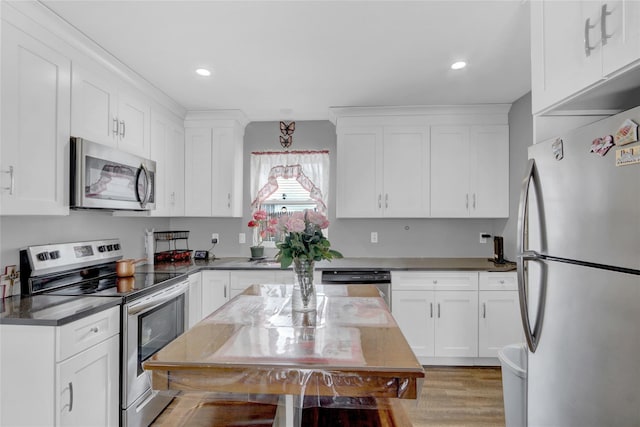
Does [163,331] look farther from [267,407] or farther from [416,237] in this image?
[416,237]

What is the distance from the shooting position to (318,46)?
2213mm

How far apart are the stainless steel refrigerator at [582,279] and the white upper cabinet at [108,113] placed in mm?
2512

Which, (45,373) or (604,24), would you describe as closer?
(604,24)

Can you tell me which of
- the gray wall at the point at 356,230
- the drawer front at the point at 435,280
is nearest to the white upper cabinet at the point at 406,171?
the gray wall at the point at 356,230

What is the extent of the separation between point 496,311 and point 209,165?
3160mm

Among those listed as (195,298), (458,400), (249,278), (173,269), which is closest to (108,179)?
(173,269)

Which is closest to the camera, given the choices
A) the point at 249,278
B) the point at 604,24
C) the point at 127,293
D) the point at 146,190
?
the point at 604,24

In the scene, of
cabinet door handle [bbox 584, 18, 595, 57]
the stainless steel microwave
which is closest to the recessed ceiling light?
cabinet door handle [bbox 584, 18, 595, 57]

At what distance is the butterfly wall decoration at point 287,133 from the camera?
389 centimetres

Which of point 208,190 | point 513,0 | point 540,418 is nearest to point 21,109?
point 208,190

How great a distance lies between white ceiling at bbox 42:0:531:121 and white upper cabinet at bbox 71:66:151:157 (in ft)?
0.75

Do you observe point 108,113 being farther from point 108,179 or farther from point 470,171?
point 470,171

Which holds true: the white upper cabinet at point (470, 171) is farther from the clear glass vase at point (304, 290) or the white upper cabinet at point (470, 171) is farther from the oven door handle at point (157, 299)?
the oven door handle at point (157, 299)

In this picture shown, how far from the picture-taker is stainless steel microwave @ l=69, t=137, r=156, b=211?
2.03m
